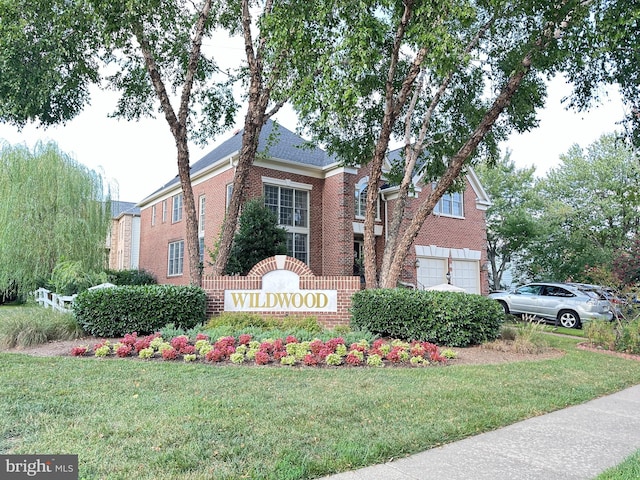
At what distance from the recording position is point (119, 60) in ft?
42.8

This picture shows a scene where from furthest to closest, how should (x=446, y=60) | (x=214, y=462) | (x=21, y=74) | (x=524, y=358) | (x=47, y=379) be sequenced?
1. (x=21, y=74)
2. (x=446, y=60)
3. (x=524, y=358)
4. (x=47, y=379)
5. (x=214, y=462)

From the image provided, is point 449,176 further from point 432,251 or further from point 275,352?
point 432,251

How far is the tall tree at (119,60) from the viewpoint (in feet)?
35.3

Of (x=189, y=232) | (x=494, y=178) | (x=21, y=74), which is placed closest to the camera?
(x=21, y=74)

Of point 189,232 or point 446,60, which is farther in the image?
point 189,232

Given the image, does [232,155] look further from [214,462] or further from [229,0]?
[214,462]

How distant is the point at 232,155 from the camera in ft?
59.9

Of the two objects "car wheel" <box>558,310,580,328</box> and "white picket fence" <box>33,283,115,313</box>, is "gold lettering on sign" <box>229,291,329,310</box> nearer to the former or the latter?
"white picket fence" <box>33,283,115,313</box>

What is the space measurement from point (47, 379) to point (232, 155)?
13.3 metres

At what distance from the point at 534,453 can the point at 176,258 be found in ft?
69.7

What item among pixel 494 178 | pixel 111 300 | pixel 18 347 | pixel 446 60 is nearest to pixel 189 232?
pixel 111 300

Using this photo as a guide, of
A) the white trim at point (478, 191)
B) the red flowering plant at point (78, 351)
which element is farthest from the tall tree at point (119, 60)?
the white trim at point (478, 191)

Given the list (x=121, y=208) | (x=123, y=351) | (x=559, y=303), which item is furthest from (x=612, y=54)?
(x=121, y=208)

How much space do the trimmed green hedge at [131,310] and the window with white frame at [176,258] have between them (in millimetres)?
12390
